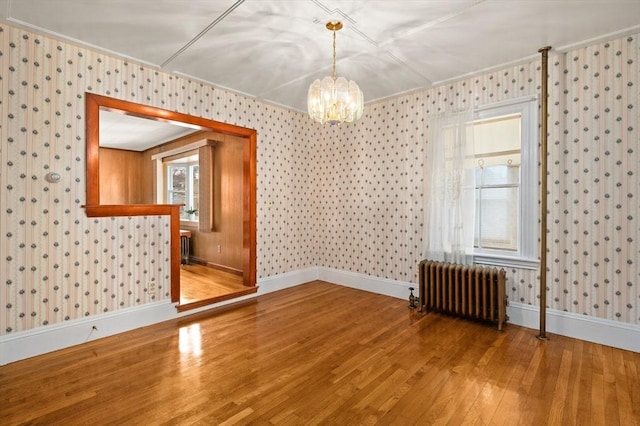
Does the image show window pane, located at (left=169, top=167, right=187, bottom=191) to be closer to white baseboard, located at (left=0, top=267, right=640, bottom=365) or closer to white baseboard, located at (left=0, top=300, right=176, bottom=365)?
white baseboard, located at (left=0, top=267, right=640, bottom=365)

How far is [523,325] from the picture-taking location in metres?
3.29

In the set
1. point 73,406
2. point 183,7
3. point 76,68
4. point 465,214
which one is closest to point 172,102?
point 76,68

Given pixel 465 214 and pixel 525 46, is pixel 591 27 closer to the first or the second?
pixel 525 46

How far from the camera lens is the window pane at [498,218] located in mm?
3485

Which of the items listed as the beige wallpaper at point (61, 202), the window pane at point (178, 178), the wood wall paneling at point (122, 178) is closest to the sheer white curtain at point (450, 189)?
the beige wallpaper at point (61, 202)

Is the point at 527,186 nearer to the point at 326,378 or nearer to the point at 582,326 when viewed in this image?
the point at 582,326

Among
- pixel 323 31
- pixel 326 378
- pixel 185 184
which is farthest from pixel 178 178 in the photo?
pixel 326 378

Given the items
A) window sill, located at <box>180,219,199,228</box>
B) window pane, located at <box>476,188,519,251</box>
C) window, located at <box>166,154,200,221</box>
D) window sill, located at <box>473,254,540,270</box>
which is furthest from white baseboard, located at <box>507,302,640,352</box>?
window, located at <box>166,154,200,221</box>

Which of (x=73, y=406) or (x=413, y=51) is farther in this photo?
(x=413, y=51)

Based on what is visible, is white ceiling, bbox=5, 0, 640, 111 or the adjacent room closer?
the adjacent room

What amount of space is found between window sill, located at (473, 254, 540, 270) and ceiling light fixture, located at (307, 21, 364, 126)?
2337 millimetres

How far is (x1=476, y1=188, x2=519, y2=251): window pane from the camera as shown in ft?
11.4

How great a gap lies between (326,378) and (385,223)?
2605 mm

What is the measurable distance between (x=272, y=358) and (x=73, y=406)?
135 cm
